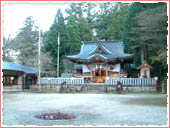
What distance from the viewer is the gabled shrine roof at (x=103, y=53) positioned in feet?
66.9

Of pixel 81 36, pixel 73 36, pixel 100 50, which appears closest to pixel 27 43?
pixel 73 36

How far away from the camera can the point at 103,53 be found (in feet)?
73.2

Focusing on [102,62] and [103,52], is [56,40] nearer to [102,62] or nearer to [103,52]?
[103,52]

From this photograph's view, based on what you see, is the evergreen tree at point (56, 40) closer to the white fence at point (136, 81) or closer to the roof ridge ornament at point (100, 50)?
the roof ridge ornament at point (100, 50)

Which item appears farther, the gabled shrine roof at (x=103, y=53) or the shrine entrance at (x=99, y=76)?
the shrine entrance at (x=99, y=76)

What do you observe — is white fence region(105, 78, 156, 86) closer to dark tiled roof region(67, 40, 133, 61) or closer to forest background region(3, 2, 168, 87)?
forest background region(3, 2, 168, 87)

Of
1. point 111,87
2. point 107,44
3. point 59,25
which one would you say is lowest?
point 111,87

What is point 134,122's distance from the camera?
17.4ft

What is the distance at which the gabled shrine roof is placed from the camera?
66.9 ft

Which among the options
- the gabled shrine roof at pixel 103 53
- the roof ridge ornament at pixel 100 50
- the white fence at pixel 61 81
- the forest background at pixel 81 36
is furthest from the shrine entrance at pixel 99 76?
the forest background at pixel 81 36

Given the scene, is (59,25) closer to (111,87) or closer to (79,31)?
(79,31)

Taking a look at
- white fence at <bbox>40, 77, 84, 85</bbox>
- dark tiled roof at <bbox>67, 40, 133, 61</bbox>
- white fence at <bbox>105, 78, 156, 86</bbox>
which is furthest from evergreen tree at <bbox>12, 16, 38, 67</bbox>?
white fence at <bbox>105, 78, 156, 86</bbox>

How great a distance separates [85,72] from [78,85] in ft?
14.1

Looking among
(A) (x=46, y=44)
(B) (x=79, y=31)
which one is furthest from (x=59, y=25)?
(B) (x=79, y=31)
